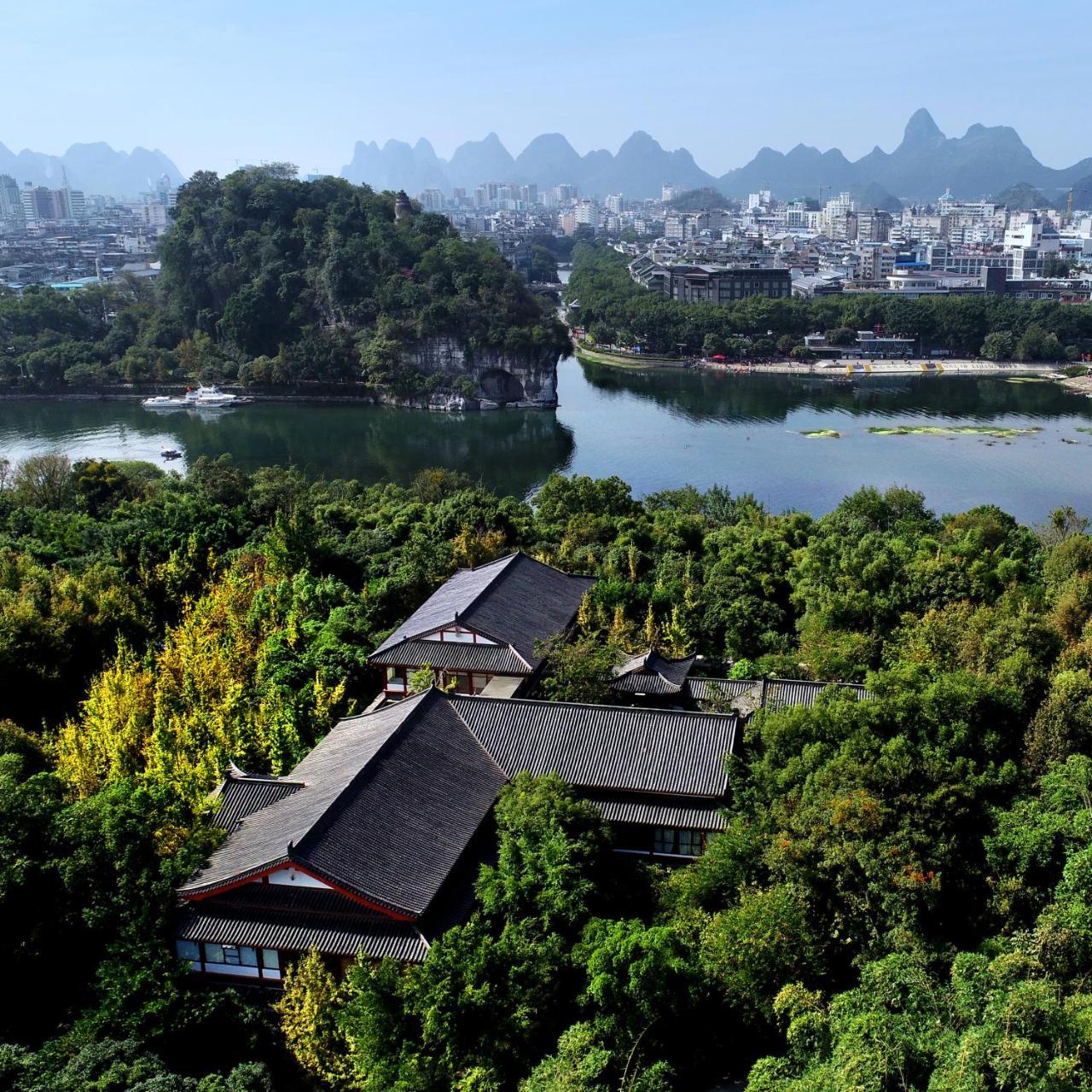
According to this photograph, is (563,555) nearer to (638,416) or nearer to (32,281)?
(638,416)

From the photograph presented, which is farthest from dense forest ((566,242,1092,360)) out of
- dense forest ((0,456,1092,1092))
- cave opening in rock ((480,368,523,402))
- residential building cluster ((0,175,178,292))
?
dense forest ((0,456,1092,1092))

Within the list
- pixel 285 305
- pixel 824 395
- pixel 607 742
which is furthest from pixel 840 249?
pixel 607 742

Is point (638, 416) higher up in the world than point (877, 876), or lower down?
lower down

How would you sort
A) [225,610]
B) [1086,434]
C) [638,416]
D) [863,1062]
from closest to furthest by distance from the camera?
[863,1062] → [225,610] → [1086,434] → [638,416]

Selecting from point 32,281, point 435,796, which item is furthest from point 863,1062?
point 32,281

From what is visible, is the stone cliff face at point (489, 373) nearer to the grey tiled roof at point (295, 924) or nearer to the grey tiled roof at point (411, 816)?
the grey tiled roof at point (411, 816)

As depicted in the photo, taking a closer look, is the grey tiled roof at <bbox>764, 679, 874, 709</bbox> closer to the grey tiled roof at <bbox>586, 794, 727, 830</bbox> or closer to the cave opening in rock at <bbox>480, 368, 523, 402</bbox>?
the grey tiled roof at <bbox>586, 794, 727, 830</bbox>

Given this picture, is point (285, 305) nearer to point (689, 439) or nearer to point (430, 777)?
point (689, 439)
